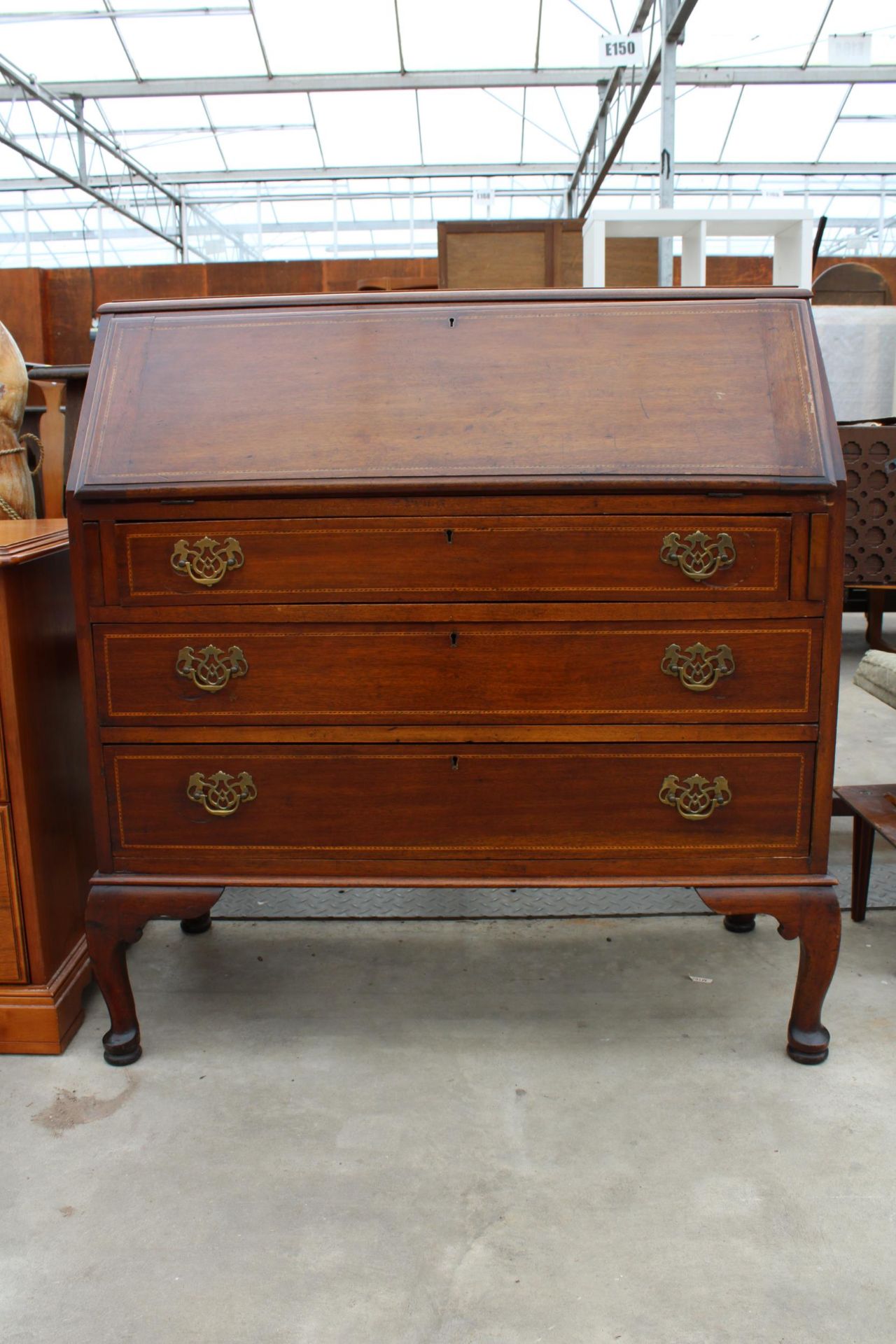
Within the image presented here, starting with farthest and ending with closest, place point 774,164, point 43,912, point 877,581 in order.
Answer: point 774,164
point 877,581
point 43,912

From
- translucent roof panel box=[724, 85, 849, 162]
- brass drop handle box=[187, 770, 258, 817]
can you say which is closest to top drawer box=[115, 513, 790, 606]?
brass drop handle box=[187, 770, 258, 817]

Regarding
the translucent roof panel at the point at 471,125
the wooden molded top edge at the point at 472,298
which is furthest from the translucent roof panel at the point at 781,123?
the wooden molded top edge at the point at 472,298

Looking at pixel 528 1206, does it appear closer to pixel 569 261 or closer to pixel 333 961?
pixel 333 961

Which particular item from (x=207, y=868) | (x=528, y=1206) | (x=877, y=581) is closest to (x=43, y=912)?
(x=207, y=868)

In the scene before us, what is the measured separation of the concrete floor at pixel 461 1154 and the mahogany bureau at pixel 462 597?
0.30 meters

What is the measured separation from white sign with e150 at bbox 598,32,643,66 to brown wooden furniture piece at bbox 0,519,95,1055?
794 cm

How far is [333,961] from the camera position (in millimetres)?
2496

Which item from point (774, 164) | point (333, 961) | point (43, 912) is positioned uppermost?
point (774, 164)

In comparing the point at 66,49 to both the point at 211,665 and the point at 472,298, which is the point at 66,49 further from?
the point at 211,665

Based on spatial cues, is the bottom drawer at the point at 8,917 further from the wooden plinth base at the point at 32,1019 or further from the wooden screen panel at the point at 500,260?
the wooden screen panel at the point at 500,260

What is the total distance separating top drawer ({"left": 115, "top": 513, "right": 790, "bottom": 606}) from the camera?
1.83m

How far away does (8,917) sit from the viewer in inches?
82.0

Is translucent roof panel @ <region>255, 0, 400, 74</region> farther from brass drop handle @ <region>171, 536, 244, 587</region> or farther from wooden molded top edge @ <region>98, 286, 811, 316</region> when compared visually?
brass drop handle @ <region>171, 536, 244, 587</region>

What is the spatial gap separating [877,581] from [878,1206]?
322cm
